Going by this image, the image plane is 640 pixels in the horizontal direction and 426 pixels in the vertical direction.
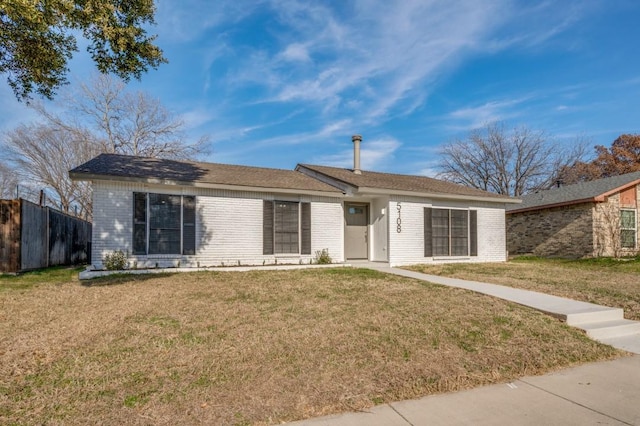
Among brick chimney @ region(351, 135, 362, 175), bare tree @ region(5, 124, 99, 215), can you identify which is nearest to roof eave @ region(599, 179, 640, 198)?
brick chimney @ region(351, 135, 362, 175)

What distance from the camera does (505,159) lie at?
31.9 m

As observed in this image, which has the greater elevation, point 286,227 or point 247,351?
point 286,227

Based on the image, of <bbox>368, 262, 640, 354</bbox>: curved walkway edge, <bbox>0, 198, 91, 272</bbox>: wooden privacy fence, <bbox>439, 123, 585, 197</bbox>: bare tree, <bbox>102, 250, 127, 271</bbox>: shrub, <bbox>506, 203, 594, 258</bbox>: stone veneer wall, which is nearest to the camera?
<bbox>368, 262, 640, 354</bbox>: curved walkway edge

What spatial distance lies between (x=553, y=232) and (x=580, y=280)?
29.0ft

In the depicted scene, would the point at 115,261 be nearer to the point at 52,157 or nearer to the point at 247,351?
the point at 247,351

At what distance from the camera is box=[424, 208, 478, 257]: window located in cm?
1313

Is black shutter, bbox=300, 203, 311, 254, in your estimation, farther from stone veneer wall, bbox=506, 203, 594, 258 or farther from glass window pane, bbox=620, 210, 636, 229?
glass window pane, bbox=620, 210, 636, 229

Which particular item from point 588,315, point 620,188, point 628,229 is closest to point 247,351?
point 588,315

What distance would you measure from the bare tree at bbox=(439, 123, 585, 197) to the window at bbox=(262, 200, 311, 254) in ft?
83.0

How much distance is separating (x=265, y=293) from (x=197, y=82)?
33.9ft

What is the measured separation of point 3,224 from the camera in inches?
388

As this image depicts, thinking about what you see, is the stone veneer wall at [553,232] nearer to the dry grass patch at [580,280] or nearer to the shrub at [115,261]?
the dry grass patch at [580,280]

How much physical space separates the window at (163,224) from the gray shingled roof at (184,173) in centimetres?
62

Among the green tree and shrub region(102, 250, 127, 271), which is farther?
shrub region(102, 250, 127, 271)
